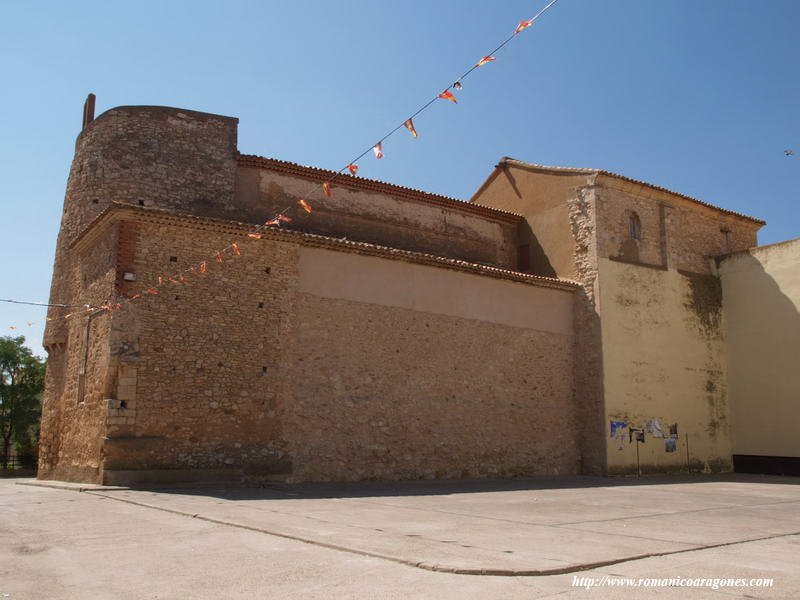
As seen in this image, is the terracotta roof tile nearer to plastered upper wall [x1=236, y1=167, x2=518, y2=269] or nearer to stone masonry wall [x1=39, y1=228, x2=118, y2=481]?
plastered upper wall [x1=236, y1=167, x2=518, y2=269]

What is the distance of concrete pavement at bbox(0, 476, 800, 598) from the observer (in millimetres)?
5363

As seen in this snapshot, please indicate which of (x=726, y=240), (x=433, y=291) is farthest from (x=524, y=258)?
(x=726, y=240)

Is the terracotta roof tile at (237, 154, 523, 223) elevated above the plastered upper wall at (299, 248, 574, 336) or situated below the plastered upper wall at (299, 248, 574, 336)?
above

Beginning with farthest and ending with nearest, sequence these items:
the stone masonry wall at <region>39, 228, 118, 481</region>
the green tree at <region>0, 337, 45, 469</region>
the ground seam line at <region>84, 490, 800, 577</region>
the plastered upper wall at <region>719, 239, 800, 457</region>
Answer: the green tree at <region>0, 337, 45, 469</region>
the plastered upper wall at <region>719, 239, 800, 457</region>
the stone masonry wall at <region>39, 228, 118, 481</region>
the ground seam line at <region>84, 490, 800, 577</region>

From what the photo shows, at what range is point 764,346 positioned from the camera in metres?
21.6

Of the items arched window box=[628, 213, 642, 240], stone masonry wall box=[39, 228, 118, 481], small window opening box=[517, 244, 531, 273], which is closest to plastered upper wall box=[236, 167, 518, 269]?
small window opening box=[517, 244, 531, 273]

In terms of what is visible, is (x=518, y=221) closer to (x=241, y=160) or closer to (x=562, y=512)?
(x=241, y=160)

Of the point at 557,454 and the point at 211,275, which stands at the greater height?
the point at 211,275

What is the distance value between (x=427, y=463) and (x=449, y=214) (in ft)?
27.1

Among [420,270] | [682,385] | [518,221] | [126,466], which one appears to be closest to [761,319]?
[682,385]

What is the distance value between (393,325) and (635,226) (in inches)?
371

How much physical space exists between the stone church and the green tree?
56.3 ft

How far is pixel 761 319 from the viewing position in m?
21.9

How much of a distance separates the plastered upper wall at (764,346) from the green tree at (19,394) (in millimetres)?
30363
